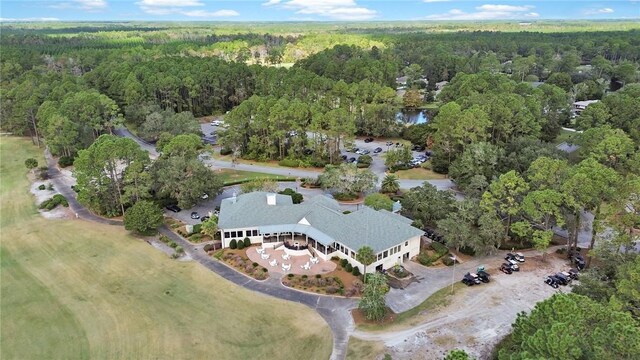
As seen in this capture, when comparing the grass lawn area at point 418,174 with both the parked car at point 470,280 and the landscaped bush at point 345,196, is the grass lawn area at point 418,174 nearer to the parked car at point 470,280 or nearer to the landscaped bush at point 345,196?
the landscaped bush at point 345,196

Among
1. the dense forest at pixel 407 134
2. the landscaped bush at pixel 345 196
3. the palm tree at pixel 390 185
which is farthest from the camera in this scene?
the palm tree at pixel 390 185

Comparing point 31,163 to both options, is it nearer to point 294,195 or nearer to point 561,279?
point 294,195

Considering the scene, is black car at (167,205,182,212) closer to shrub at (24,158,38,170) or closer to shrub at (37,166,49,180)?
shrub at (37,166,49,180)

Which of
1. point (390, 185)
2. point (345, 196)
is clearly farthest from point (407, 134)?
point (345, 196)

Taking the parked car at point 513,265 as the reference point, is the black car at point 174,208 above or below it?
below

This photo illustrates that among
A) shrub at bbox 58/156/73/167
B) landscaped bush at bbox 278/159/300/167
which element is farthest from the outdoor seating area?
shrub at bbox 58/156/73/167

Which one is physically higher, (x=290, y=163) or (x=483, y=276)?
(x=290, y=163)

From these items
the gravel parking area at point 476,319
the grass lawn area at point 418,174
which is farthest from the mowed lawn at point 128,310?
the grass lawn area at point 418,174
